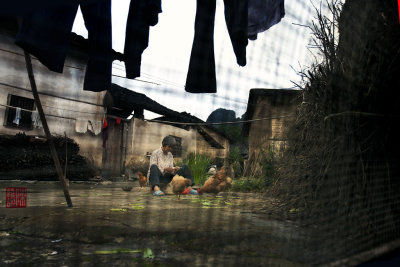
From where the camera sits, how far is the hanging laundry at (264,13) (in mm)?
2623

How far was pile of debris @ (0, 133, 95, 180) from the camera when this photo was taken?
563 centimetres

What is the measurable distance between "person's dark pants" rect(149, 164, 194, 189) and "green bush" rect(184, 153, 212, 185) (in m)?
0.18

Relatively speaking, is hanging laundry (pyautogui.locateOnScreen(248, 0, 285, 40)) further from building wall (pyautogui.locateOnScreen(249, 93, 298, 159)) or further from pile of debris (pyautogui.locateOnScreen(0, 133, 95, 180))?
pile of debris (pyautogui.locateOnScreen(0, 133, 95, 180))

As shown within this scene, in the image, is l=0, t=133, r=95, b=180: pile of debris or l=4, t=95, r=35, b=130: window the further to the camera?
l=4, t=95, r=35, b=130: window

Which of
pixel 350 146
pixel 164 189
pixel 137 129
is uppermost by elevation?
pixel 137 129

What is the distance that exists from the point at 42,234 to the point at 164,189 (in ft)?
10.9

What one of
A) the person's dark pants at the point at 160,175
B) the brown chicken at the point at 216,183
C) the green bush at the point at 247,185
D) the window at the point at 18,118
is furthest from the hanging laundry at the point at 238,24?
the window at the point at 18,118

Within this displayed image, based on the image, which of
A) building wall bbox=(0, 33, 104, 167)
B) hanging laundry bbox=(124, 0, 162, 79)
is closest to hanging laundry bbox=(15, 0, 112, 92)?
hanging laundry bbox=(124, 0, 162, 79)

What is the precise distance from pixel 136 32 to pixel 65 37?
1.79 feet

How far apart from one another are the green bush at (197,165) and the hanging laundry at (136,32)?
347 cm

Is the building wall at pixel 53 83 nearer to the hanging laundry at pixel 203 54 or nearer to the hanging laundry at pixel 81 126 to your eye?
the hanging laundry at pixel 81 126

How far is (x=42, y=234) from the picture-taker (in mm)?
1869

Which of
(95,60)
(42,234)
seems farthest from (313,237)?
(95,60)

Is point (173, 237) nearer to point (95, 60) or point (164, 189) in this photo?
point (95, 60)
